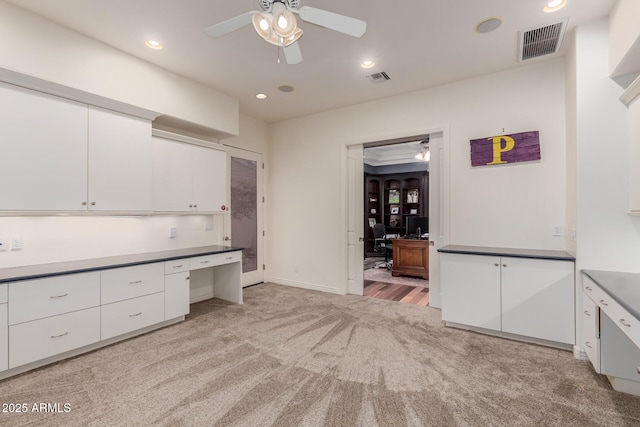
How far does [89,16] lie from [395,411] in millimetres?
3900

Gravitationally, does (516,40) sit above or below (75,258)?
above

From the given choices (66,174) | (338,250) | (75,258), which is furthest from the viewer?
(338,250)

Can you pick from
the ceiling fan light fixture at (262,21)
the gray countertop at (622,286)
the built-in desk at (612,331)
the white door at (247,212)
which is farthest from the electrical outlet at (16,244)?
the built-in desk at (612,331)

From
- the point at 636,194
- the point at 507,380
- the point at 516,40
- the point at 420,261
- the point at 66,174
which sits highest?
the point at 516,40

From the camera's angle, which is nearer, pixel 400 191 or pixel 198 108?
pixel 198 108

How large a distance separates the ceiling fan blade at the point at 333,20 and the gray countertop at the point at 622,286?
2.24 metres

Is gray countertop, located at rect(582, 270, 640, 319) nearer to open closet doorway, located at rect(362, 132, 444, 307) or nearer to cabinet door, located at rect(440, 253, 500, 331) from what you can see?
cabinet door, located at rect(440, 253, 500, 331)

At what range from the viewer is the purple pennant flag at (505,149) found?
3.19m

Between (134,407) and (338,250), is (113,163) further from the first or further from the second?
(338,250)

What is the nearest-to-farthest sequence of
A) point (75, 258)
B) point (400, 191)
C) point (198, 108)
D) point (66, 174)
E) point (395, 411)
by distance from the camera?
point (395, 411)
point (66, 174)
point (75, 258)
point (198, 108)
point (400, 191)

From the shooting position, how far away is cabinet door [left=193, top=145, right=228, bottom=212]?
3832mm

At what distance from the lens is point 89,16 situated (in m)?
2.50

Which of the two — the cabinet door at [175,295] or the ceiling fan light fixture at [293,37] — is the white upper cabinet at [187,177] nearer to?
the cabinet door at [175,295]

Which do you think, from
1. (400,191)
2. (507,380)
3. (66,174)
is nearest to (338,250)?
(507,380)
